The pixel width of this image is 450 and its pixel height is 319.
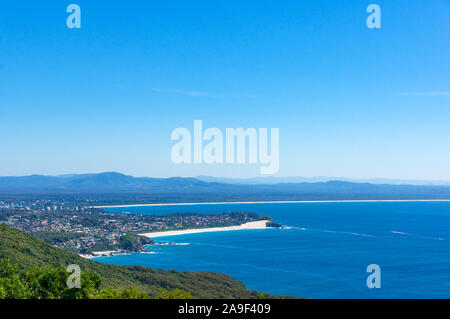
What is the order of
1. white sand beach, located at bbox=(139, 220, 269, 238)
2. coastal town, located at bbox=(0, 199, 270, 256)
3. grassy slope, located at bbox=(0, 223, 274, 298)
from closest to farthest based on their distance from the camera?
grassy slope, located at bbox=(0, 223, 274, 298), coastal town, located at bbox=(0, 199, 270, 256), white sand beach, located at bbox=(139, 220, 269, 238)

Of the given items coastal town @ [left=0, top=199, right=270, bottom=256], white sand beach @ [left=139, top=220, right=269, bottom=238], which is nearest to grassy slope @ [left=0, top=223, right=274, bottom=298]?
coastal town @ [left=0, top=199, right=270, bottom=256]

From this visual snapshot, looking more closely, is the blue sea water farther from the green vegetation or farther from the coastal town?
the green vegetation

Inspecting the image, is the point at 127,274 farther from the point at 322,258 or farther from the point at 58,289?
the point at 322,258

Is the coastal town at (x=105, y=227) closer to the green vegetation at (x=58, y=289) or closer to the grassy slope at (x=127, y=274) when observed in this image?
the grassy slope at (x=127, y=274)

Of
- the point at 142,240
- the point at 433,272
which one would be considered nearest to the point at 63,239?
the point at 142,240

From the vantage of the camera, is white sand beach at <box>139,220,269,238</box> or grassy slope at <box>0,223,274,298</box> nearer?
grassy slope at <box>0,223,274,298</box>

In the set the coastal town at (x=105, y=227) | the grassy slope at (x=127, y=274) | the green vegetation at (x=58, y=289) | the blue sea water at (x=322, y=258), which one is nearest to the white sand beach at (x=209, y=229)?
the coastal town at (x=105, y=227)
